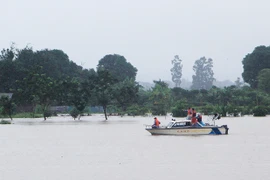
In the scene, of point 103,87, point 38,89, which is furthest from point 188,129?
point 38,89

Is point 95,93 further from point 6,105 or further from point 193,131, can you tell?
point 193,131

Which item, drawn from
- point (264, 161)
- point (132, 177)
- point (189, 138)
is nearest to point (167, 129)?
point (189, 138)

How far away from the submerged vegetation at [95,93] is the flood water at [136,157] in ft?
163

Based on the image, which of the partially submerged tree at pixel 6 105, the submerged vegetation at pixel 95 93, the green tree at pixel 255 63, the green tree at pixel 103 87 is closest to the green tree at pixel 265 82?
the submerged vegetation at pixel 95 93

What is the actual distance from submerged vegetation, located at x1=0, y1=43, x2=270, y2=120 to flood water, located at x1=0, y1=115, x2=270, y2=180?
49670 mm

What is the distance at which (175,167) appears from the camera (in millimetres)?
35031

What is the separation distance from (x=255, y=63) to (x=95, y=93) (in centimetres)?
8127

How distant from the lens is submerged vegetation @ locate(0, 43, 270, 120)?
361 ft

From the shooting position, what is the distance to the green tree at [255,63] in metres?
177

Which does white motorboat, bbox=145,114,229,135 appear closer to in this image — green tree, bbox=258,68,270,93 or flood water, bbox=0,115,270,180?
flood water, bbox=0,115,270,180

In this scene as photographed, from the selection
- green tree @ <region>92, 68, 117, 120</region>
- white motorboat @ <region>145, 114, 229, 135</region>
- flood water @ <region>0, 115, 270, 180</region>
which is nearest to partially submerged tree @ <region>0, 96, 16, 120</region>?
green tree @ <region>92, 68, 117, 120</region>

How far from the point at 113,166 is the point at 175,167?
3797 mm

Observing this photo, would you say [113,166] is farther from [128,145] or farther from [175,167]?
[128,145]

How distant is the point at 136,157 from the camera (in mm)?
40688
